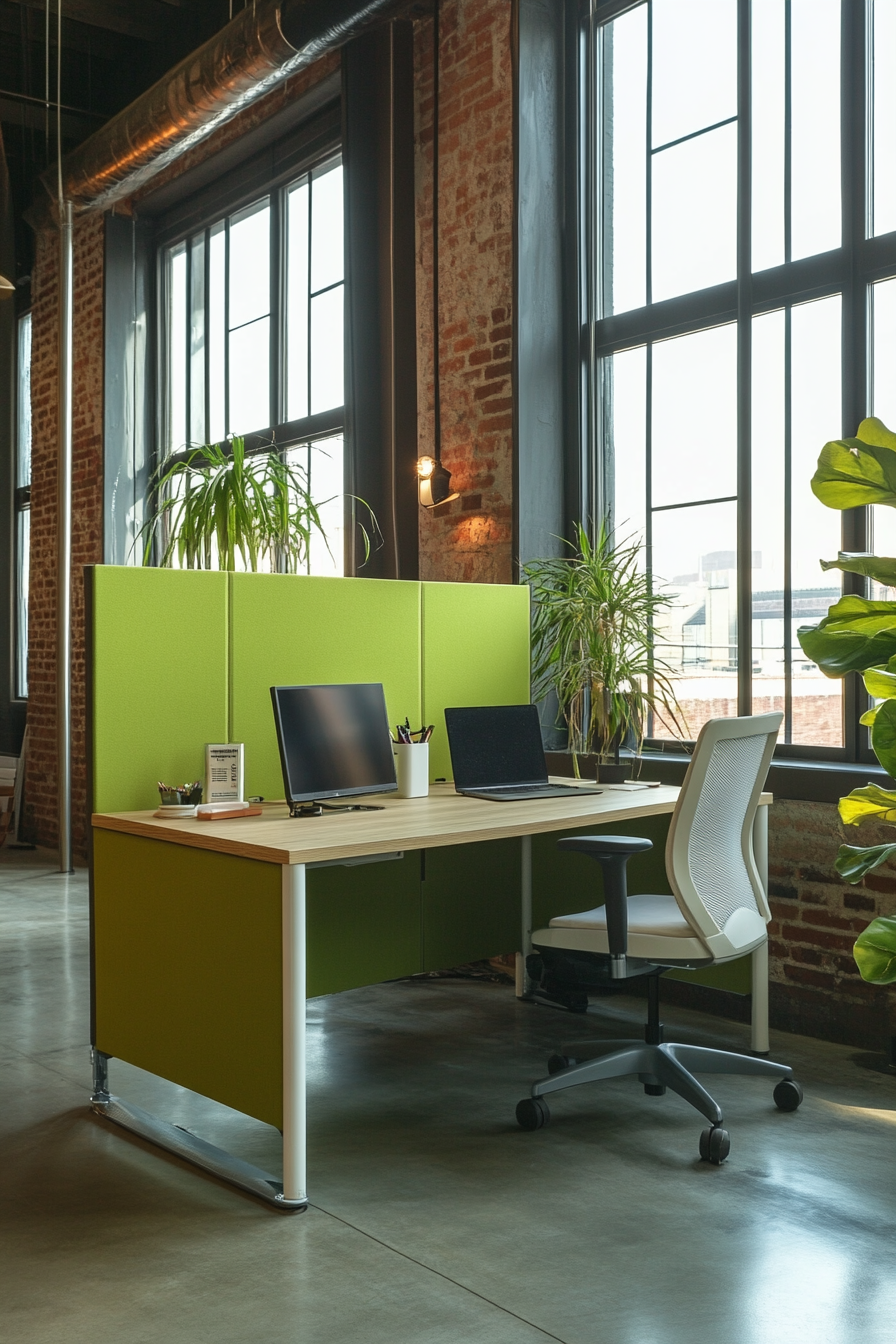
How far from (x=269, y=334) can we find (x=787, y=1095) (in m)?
5.33

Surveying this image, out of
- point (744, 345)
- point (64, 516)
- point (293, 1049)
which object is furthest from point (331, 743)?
point (64, 516)

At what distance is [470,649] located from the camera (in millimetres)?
4480

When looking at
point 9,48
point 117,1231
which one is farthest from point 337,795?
point 9,48

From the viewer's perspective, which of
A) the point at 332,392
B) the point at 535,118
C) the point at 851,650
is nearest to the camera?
the point at 851,650

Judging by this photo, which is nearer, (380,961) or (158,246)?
(380,961)

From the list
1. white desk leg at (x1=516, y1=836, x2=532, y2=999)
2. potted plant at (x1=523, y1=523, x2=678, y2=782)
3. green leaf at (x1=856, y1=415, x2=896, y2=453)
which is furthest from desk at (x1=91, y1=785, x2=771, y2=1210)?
green leaf at (x1=856, y1=415, x2=896, y2=453)

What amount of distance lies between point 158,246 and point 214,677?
5.69 m

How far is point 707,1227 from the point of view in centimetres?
270

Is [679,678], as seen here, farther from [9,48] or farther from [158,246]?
[9,48]

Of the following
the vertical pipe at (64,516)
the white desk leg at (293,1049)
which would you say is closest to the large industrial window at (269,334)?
the vertical pipe at (64,516)

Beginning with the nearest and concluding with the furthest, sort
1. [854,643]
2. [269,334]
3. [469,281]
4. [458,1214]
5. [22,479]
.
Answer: [458,1214], [854,643], [469,281], [269,334], [22,479]

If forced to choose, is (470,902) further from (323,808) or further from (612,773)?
(323,808)

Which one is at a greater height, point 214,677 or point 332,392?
point 332,392

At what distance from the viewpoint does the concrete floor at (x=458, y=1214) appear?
7.62ft
